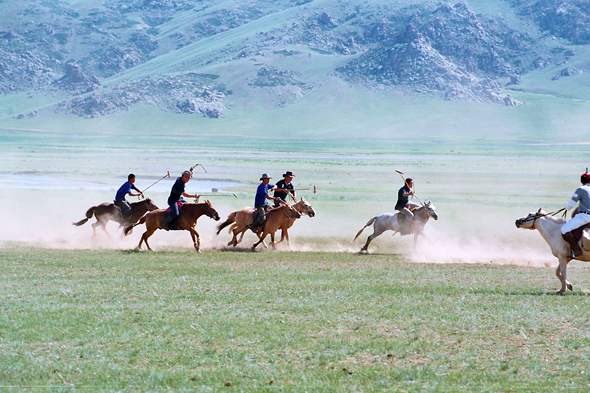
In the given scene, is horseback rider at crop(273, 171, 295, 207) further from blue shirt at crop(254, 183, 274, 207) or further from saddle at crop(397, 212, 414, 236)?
saddle at crop(397, 212, 414, 236)

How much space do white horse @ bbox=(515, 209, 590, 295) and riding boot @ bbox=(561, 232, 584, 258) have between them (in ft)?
0.27

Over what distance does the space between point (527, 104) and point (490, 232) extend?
164003mm

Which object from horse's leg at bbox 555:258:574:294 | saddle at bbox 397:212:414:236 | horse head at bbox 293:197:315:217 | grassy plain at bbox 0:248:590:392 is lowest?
grassy plain at bbox 0:248:590:392

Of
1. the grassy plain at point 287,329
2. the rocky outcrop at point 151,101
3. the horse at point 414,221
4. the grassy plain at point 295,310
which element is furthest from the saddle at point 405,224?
the rocky outcrop at point 151,101

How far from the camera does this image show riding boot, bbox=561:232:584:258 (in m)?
14.8

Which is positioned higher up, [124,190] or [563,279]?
[124,190]

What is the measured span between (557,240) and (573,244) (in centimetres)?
41

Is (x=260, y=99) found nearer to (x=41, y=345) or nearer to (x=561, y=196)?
(x=561, y=196)

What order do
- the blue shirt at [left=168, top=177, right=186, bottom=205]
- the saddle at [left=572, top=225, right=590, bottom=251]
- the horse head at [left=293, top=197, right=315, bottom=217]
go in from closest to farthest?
the saddle at [left=572, top=225, right=590, bottom=251] < the blue shirt at [left=168, top=177, right=186, bottom=205] < the horse head at [left=293, top=197, right=315, bottom=217]

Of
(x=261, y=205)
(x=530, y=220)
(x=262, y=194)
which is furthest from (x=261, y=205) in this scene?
(x=530, y=220)

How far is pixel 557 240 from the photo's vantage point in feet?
49.8

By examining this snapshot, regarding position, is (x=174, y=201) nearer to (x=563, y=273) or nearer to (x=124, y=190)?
(x=124, y=190)

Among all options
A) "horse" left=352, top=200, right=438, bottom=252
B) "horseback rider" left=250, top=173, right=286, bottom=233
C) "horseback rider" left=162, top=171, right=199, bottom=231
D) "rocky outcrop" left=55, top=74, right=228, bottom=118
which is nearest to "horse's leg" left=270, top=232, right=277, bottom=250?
"horseback rider" left=250, top=173, right=286, bottom=233

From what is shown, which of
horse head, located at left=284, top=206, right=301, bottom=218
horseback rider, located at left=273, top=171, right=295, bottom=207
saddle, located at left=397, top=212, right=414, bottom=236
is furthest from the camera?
horseback rider, located at left=273, top=171, right=295, bottom=207
